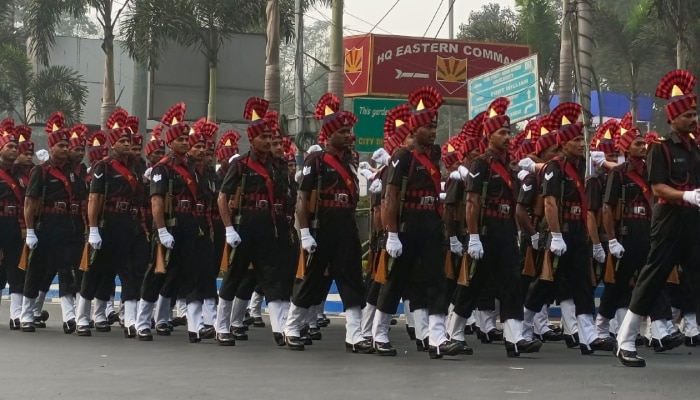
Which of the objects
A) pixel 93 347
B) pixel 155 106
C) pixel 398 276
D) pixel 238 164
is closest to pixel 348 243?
pixel 398 276

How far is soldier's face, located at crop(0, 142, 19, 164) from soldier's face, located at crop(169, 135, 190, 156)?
2.79 meters

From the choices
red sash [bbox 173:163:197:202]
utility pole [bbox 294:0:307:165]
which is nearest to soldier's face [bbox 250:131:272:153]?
red sash [bbox 173:163:197:202]

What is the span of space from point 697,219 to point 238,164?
474cm

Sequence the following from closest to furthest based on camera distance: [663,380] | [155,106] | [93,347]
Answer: [663,380] < [93,347] < [155,106]

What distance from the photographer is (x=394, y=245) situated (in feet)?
39.9

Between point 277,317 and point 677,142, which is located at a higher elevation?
point 677,142

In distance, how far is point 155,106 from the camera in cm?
2828

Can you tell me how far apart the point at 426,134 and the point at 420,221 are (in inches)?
30.5

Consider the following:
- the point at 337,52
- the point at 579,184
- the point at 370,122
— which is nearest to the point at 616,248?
the point at 579,184

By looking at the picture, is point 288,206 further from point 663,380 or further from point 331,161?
point 663,380

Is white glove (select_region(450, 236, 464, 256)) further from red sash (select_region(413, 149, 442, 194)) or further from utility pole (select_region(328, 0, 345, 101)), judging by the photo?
utility pole (select_region(328, 0, 345, 101))

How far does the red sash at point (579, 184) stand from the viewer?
43.1ft

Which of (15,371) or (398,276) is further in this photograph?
(398,276)

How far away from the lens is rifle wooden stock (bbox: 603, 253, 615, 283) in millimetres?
13586
